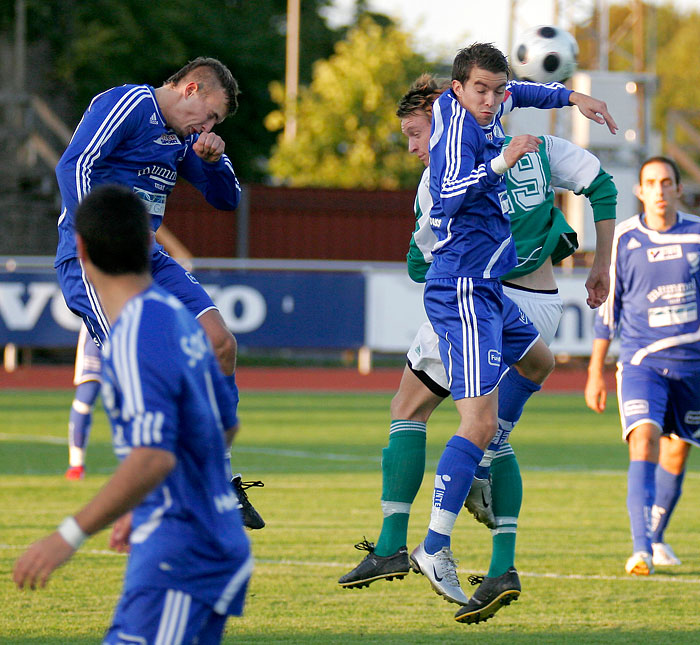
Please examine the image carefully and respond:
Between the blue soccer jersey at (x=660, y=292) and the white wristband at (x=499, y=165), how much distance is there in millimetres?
2806

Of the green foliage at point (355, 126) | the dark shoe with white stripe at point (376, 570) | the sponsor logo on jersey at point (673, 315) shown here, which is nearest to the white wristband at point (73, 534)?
the dark shoe with white stripe at point (376, 570)

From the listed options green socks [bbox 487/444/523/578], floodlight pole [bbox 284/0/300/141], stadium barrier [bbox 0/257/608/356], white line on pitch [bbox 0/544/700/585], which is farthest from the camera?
floodlight pole [bbox 284/0/300/141]

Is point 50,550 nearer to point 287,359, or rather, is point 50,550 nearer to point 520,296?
point 520,296

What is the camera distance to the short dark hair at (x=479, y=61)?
5.42 meters

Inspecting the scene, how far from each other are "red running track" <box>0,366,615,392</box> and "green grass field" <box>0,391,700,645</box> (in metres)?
6.12

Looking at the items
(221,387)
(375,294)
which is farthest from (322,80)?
(221,387)

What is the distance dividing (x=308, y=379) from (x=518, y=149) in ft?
57.5

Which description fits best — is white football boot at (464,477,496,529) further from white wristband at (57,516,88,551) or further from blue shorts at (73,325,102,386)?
blue shorts at (73,325,102,386)

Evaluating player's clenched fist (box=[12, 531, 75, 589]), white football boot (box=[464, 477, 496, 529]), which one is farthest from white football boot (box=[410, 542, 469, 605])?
player's clenched fist (box=[12, 531, 75, 589])

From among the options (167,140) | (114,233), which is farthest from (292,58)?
(114,233)

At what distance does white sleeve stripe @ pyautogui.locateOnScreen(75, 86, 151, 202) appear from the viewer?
5.86 meters

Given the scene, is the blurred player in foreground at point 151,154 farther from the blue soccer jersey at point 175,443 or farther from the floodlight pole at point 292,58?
the floodlight pole at point 292,58

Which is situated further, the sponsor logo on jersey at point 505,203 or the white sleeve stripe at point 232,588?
the sponsor logo on jersey at point 505,203

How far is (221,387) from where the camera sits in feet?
12.1
